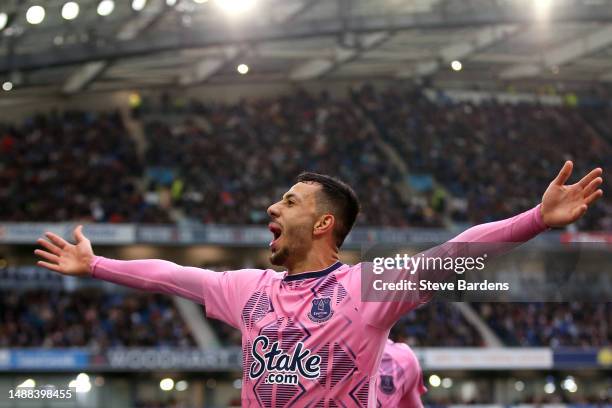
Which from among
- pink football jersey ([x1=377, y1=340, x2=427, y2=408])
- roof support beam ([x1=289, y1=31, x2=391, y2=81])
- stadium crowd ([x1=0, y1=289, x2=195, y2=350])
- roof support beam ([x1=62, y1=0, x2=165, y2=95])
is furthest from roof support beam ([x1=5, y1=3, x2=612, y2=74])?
pink football jersey ([x1=377, y1=340, x2=427, y2=408])

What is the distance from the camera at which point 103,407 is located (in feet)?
90.9

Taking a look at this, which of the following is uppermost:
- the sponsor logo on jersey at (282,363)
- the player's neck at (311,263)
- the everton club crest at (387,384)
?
the everton club crest at (387,384)

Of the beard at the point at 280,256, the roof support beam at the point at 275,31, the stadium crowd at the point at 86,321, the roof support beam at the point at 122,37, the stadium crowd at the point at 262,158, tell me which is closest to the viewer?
the beard at the point at 280,256

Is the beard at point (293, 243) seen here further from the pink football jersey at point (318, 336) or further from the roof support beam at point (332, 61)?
the roof support beam at point (332, 61)

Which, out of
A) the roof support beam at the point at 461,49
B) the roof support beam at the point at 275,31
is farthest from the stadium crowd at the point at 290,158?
the roof support beam at the point at 275,31

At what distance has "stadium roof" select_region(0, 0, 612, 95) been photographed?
86.8ft

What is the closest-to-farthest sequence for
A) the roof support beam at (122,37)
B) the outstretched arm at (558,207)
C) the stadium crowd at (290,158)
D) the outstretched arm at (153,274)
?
1. the outstretched arm at (558,207)
2. the outstretched arm at (153,274)
3. the roof support beam at (122,37)
4. the stadium crowd at (290,158)

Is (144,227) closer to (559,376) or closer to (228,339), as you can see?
(228,339)

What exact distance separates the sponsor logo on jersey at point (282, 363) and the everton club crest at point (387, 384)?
8.93 feet

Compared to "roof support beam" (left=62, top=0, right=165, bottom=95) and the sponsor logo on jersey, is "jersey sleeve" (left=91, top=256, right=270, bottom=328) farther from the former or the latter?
"roof support beam" (left=62, top=0, right=165, bottom=95)

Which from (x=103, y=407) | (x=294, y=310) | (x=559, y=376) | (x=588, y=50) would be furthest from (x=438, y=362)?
(x=294, y=310)

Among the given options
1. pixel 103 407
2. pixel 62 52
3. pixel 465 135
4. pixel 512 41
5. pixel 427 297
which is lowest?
pixel 427 297

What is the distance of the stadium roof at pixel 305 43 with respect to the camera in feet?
86.8

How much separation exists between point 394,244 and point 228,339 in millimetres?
24672
